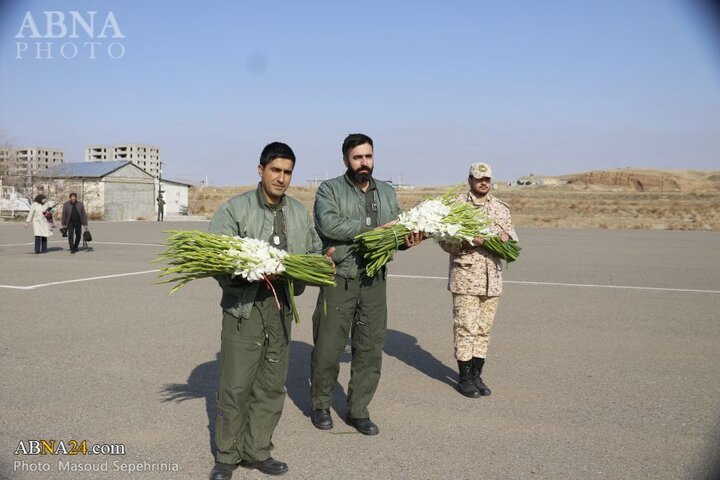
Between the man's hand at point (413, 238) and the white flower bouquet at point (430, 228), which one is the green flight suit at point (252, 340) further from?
the man's hand at point (413, 238)

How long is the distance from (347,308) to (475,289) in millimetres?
1513

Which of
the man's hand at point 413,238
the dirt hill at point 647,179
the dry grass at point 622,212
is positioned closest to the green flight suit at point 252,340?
the man's hand at point 413,238

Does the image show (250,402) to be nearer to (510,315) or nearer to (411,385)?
(411,385)

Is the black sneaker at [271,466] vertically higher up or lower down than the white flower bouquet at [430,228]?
lower down

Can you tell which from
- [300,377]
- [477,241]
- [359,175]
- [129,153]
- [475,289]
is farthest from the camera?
[129,153]

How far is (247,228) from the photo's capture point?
407cm

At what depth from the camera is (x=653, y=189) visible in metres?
119

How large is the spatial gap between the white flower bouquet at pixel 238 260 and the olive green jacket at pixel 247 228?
93mm

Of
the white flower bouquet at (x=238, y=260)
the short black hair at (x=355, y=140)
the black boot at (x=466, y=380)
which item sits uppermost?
the short black hair at (x=355, y=140)

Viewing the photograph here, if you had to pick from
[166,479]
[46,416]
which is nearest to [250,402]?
[166,479]

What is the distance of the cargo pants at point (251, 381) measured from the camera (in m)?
3.99

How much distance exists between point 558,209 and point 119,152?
144 m

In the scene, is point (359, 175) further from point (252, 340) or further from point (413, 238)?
point (252, 340)

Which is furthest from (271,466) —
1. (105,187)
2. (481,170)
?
(105,187)
